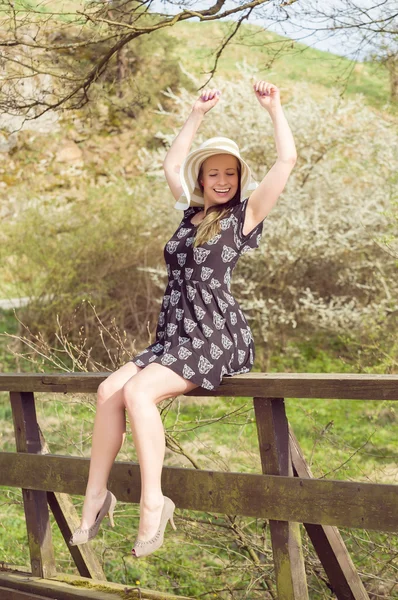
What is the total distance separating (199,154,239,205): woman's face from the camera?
10.7 ft

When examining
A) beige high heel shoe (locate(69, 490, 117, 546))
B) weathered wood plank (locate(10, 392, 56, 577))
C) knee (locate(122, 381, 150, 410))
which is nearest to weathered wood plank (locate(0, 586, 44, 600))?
weathered wood plank (locate(10, 392, 56, 577))

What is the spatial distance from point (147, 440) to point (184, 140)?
140 cm

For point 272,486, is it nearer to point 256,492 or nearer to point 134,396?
point 256,492

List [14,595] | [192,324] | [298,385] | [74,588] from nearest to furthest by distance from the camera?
[298,385] < [192,324] < [74,588] < [14,595]

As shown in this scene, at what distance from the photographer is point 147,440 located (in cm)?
280

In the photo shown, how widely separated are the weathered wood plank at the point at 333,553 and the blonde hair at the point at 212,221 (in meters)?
0.81

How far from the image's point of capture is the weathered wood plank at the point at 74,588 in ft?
10.4

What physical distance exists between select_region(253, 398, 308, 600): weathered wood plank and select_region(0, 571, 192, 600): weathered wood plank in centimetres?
47

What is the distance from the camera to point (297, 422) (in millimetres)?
9805

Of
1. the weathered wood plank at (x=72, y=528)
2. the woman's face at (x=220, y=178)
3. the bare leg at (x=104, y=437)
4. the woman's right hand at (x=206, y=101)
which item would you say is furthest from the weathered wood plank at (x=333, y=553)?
the woman's right hand at (x=206, y=101)

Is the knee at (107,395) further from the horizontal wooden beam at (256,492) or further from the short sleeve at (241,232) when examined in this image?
the short sleeve at (241,232)

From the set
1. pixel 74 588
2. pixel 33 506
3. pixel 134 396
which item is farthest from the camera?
pixel 33 506

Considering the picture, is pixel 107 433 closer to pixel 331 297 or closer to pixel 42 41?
pixel 42 41

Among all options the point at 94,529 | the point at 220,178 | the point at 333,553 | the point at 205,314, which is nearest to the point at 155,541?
the point at 94,529
